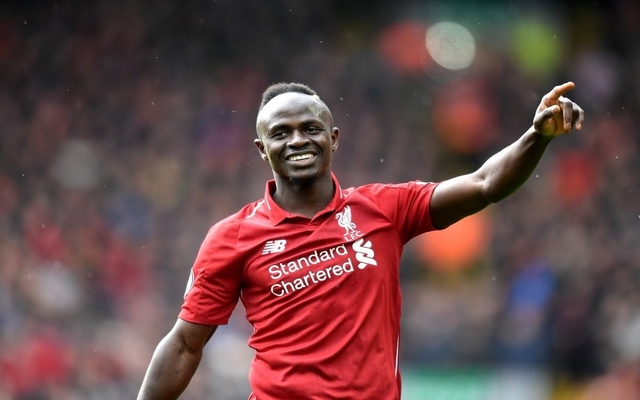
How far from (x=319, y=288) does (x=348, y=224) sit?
31 cm

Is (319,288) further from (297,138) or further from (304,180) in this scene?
(297,138)

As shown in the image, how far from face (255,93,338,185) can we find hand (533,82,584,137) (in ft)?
3.02

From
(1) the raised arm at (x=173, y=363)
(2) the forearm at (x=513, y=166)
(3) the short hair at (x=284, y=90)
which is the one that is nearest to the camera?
(2) the forearm at (x=513, y=166)

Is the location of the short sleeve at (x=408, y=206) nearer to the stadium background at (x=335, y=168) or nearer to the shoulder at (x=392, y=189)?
the shoulder at (x=392, y=189)

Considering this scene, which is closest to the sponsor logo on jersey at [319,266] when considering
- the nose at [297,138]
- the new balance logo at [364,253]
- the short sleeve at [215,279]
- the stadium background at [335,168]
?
the new balance logo at [364,253]

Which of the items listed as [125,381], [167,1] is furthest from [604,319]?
[167,1]

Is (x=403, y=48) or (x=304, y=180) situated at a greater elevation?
(x=403, y=48)

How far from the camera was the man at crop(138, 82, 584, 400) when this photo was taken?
4.08 meters

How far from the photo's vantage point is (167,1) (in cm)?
1384

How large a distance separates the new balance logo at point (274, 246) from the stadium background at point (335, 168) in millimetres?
6017

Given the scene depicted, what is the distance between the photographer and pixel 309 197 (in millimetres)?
4410

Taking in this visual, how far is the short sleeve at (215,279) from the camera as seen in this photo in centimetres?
427

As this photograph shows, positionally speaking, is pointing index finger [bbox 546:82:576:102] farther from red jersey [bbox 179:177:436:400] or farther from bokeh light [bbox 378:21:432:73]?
bokeh light [bbox 378:21:432:73]

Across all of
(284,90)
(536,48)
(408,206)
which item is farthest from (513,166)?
(536,48)
